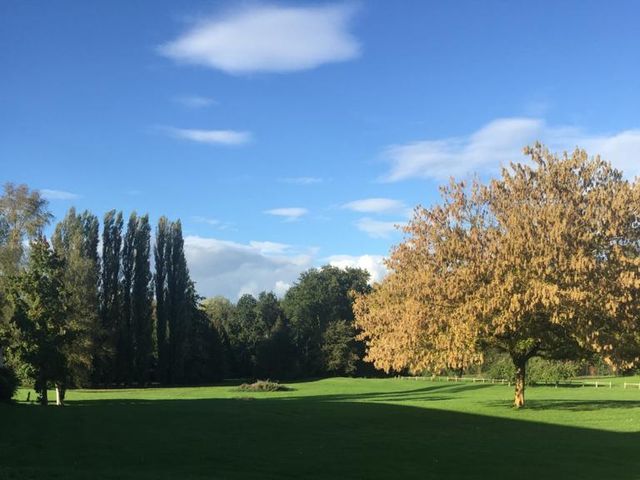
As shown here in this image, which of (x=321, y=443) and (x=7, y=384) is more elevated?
(x=7, y=384)

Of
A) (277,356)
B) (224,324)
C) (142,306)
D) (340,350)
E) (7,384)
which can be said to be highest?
(142,306)

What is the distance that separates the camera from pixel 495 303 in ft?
84.2

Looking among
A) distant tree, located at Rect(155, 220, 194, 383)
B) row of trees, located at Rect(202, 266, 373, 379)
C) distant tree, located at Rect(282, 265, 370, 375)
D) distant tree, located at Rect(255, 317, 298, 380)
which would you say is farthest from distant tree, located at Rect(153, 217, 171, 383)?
distant tree, located at Rect(282, 265, 370, 375)

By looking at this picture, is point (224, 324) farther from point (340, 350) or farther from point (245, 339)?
point (340, 350)

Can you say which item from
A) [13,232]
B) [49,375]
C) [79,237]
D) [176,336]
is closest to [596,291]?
[49,375]

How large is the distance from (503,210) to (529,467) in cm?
1529

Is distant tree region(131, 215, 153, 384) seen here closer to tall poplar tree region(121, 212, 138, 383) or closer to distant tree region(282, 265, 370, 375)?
tall poplar tree region(121, 212, 138, 383)

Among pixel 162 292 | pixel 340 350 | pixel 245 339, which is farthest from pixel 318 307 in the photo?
pixel 162 292

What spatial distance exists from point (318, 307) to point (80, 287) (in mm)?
47666

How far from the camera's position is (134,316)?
79062 millimetres

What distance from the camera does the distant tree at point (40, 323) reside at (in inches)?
1468

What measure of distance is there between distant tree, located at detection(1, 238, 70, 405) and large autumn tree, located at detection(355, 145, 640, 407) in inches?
789

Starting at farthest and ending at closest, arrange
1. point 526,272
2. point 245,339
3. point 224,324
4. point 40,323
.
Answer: point 224,324, point 245,339, point 40,323, point 526,272

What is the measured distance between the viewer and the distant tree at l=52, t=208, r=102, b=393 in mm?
45219
